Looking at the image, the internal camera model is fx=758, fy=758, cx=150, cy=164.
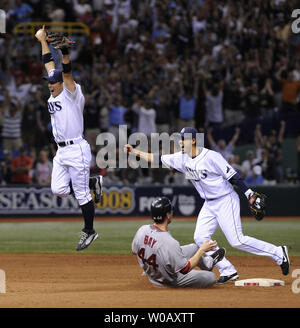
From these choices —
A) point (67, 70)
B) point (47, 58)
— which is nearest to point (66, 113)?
point (67, 70)

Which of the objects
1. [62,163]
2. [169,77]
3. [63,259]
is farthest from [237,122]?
[62,163]

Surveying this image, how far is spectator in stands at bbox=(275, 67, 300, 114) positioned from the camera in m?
21.9

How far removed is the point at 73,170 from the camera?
10219mm

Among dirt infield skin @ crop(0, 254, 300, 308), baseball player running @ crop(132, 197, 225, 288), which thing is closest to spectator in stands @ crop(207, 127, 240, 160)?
dirt infield skin @ crop(0, 254, 300, 308)

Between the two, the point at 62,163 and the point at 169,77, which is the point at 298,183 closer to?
the point at 169,77

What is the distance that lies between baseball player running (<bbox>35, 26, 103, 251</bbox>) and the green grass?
4.18m

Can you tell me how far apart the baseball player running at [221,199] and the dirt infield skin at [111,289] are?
490 mm

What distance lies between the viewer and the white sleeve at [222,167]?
30.9 feet

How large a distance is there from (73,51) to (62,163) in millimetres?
13040

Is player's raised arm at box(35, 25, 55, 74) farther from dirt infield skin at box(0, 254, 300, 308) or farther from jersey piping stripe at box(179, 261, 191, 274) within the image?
jersey piping stripe at box(179, 261, 191, 274)

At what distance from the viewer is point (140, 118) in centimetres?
2062

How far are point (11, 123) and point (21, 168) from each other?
5.04 ft

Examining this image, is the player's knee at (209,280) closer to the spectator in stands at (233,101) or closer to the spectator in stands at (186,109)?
the spectator in stands at (186,109)

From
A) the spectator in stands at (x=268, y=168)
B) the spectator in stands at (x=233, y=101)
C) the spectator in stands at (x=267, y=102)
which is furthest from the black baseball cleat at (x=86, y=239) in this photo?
the spectator in stands at (x=267, y=102)
